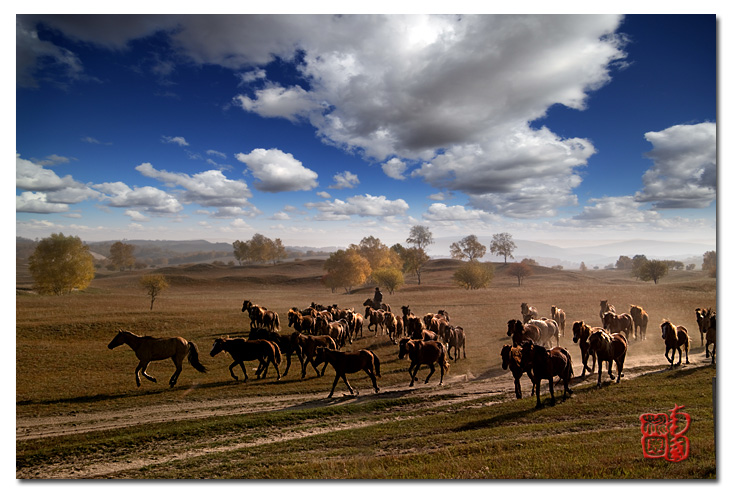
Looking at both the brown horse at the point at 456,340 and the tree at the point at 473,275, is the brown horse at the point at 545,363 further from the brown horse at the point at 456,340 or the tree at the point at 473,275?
the tree at the point at 473,275

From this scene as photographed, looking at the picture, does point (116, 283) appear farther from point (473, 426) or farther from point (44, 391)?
point (473, 426)

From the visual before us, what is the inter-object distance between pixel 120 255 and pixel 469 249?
76.8 meters

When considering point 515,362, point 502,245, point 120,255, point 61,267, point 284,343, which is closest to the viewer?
point 515,362

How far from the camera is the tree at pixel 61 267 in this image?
27.6m

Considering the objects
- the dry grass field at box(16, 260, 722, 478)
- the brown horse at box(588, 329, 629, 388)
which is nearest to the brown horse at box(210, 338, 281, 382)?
the dry grass field at box(16, 260, 722, 478)

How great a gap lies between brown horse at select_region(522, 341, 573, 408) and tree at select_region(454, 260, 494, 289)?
4875cm

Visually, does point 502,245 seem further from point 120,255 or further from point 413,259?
point 120,255

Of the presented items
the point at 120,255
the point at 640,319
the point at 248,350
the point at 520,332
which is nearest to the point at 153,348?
the point at 248,350

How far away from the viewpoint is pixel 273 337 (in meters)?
18.5

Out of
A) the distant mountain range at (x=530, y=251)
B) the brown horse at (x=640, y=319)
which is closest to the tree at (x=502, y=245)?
the distant mountain range at (x=530, y=251)

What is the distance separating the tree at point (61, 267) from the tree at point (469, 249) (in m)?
50.3

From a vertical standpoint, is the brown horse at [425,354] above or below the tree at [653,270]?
below

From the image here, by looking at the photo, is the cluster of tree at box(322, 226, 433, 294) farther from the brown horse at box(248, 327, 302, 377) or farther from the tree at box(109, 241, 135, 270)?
the tree at box(109, 241, 135, 270)

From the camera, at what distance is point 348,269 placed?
58375 mm
